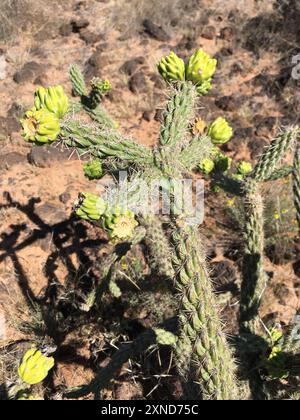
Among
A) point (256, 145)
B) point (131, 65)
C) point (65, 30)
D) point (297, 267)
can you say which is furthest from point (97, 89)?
point (65, 30)

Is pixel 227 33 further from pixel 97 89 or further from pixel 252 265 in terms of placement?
pixel 252 265

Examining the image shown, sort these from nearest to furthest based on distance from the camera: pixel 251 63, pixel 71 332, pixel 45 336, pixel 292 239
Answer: pixel 45 336
pixel 71 332
pixel 292 239
pixel 251 63

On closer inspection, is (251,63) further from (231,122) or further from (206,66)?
(206,66)

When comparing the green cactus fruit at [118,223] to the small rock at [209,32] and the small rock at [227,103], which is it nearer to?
the small rock at [227,103]

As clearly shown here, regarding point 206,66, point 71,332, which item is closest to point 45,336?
point 71,332

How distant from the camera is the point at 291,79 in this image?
6.15m

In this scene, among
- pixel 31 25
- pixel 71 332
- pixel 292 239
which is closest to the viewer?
pixel 71 332

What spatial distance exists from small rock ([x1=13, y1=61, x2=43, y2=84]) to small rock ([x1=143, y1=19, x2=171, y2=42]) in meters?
2.20

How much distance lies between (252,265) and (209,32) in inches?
233

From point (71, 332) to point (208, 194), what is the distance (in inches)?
93.0

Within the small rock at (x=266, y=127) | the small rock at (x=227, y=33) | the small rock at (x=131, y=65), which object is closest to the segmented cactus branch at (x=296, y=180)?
the small rock at (x=266, y=127)

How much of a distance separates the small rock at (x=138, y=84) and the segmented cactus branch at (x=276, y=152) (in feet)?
13.7

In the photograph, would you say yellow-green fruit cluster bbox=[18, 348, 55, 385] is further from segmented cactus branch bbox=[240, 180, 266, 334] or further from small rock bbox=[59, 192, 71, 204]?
small rock bbox=[59, 192, 71, 204]

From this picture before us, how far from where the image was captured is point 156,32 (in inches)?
298
